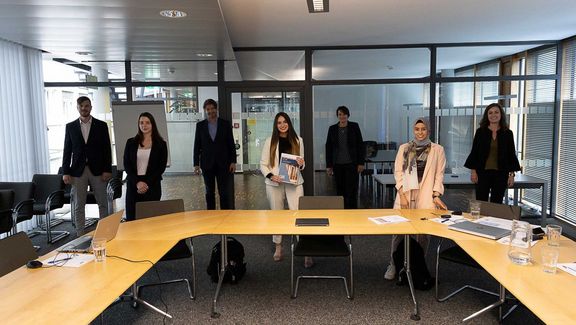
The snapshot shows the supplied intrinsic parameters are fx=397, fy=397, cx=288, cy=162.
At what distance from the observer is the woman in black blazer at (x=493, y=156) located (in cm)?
458

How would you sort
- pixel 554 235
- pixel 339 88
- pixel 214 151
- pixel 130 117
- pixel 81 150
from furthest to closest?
pixel 339 88, pixel 130 117, pixel 214 151, pixel 81 150, pixel 554 235

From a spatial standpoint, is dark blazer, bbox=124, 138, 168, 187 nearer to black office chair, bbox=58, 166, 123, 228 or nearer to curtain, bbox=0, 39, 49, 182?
black office chair, bbox=58, 166, 123, 228

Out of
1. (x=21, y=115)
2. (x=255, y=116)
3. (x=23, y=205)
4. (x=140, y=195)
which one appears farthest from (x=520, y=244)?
(x=21, y=115)

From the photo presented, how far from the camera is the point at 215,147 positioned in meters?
5.23

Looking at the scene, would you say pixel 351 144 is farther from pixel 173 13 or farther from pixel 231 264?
pixel 173 13

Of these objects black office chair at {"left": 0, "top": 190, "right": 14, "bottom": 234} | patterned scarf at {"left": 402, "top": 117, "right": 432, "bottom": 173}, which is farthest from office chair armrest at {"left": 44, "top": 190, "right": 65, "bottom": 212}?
patterned scarf at {"left": 402, "top": 117, "right": 432, "bottom": 173}

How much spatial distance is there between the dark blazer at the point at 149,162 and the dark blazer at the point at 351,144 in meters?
2.27

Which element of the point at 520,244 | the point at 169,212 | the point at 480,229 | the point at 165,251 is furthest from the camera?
the point at 169,212

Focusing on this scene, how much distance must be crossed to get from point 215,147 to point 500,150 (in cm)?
347

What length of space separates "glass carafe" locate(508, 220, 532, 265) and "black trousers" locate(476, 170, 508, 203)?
7.87 ft

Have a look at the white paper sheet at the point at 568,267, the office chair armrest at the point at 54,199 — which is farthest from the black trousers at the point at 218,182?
the white paper sheet at the point at 568,267

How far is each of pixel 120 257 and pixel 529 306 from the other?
227 cm

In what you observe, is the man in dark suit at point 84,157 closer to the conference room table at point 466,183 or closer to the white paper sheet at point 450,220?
the conference room table at point 466,183

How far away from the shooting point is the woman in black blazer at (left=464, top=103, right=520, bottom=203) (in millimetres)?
4578
